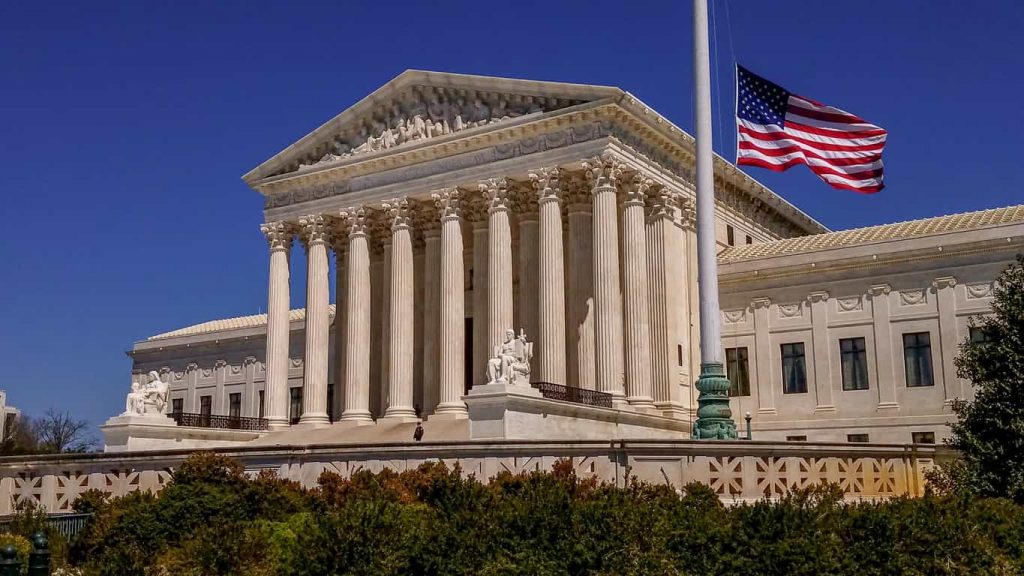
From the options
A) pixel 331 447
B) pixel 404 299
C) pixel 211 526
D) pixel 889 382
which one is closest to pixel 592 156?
pixel 404 299

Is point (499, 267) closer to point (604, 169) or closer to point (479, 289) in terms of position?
point (479, 289)

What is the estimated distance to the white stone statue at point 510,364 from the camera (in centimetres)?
3481

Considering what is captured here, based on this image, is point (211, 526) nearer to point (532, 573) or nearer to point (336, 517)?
point (336, 517)

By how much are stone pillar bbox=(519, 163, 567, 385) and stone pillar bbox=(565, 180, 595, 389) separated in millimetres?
1716

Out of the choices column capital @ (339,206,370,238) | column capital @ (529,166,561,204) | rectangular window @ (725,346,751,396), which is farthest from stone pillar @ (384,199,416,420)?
rectangular window @ (725,346,751,396)

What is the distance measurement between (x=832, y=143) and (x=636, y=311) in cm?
1722

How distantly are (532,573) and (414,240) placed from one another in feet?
129

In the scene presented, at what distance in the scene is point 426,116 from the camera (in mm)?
47250

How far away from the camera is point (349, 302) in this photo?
158ft

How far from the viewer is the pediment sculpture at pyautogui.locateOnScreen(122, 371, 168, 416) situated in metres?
43.2

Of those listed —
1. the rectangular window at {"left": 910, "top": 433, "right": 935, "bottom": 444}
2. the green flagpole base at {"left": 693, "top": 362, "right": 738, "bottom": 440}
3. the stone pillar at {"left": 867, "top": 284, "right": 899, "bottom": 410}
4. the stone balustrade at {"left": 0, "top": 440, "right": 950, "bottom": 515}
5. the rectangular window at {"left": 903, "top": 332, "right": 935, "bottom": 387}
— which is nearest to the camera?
the stone balustrade at {"left": 0, "top": 440, "right": 950, "bottom": 515}

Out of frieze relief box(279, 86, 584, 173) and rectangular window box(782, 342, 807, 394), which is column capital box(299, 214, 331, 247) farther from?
rectangular window box(782, 342, 807, 394)

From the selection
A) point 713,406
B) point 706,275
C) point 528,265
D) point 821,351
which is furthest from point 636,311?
point 713,406

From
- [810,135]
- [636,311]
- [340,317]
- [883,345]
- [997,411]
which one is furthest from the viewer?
[340,317]
